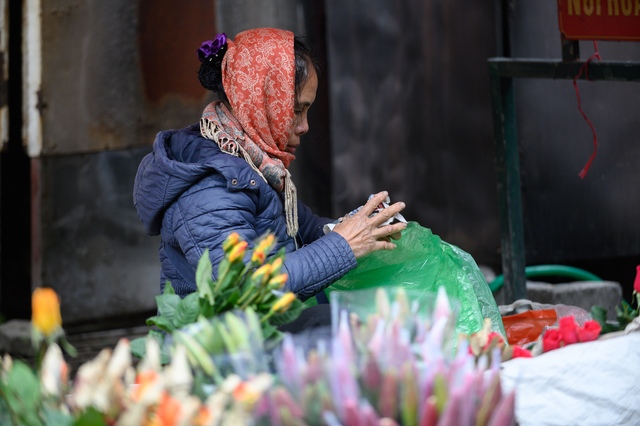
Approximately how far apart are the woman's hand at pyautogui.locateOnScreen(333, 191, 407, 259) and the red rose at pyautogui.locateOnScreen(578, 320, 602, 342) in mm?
571

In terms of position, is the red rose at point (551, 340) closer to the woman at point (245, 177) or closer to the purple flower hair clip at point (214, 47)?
the woman at point (245, 177)

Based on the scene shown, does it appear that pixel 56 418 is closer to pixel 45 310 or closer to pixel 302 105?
pixel 45 310

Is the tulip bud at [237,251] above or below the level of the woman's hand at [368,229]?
above

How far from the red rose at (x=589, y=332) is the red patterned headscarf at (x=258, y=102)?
2.97ft

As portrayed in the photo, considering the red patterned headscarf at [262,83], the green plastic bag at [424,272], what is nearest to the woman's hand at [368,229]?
the green plastic bag at [424,272]

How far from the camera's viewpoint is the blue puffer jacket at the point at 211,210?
2.34m

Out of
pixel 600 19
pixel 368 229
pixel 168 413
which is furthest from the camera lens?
pixel 600 19

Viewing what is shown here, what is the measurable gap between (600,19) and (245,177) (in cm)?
154

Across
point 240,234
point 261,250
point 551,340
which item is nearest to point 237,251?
point 261,250

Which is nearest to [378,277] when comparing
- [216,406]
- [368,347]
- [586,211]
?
[368,347]

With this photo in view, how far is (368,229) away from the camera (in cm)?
245

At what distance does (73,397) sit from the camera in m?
1.34

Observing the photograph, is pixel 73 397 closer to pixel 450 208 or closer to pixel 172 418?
pixel 172 418

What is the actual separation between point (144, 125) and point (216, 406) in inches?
129
